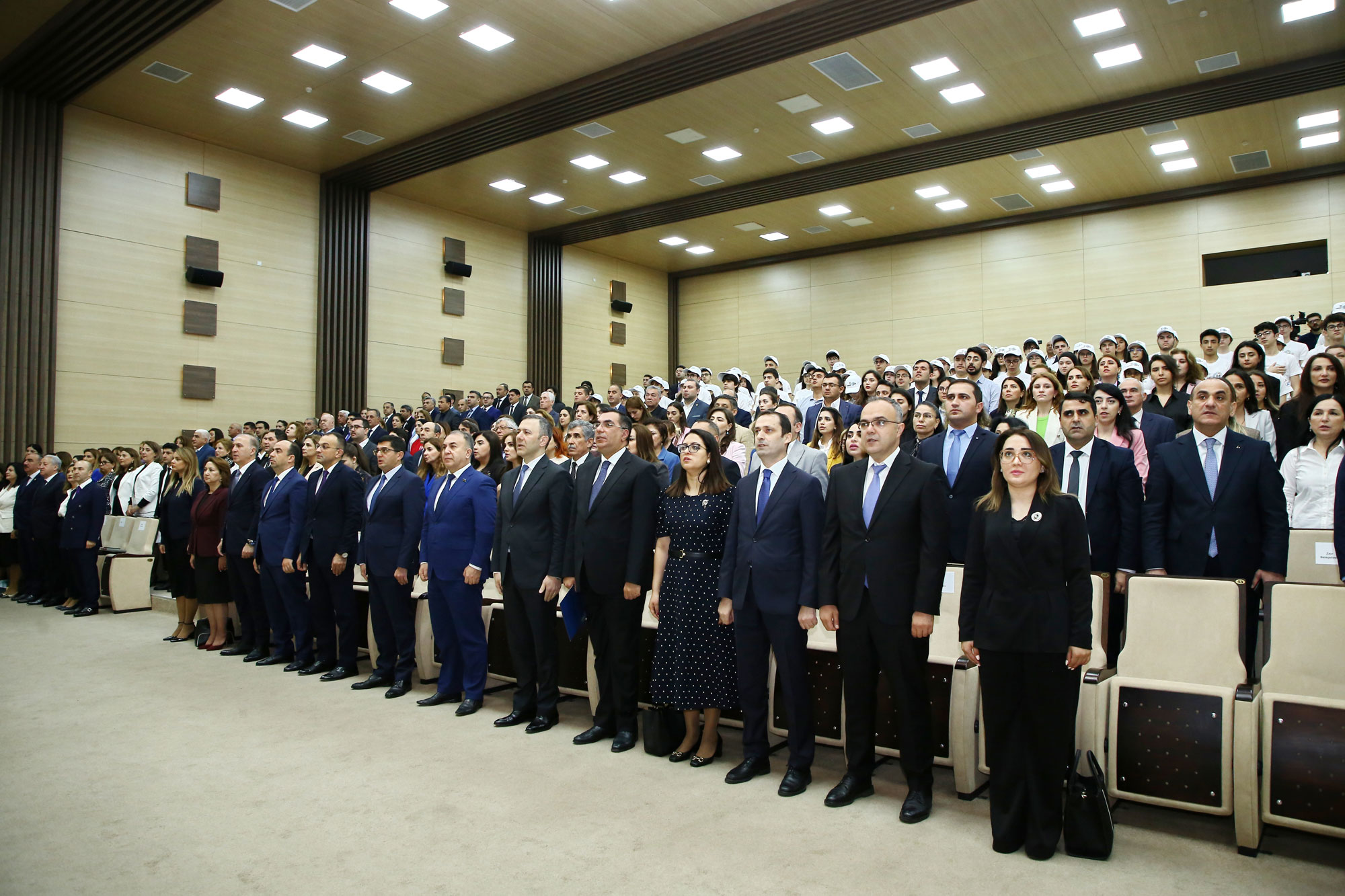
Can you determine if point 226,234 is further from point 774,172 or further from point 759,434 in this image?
point 759,434

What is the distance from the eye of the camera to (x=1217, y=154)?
485 inches

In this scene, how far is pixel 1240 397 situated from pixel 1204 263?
34.7 feet

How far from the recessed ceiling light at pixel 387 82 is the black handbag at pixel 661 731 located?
888 centimetres

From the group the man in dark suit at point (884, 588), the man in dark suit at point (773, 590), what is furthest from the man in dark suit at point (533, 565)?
the man in dark suit at point (884, 588)

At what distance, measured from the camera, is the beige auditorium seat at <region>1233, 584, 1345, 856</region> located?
2.88m

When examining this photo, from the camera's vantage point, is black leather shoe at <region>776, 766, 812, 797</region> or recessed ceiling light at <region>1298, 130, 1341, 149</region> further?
recessed ceiling light at <region>1298, 130, 1341, 149</region>

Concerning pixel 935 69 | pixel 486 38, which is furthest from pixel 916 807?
pixel 935 69

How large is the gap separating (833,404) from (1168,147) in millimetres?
7598

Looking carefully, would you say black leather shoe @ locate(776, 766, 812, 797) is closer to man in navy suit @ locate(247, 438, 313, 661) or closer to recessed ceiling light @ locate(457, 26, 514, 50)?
man in navy suit @ locate(247, 438, 313, 661)

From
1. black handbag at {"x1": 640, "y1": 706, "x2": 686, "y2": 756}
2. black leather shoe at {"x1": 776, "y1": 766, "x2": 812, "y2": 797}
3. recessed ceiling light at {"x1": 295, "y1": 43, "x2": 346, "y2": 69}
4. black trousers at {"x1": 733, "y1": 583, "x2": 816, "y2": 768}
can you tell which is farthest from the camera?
recessed ceiling light at {"x1": 295, "y1": 43, "x2": 346, "y2": 69}

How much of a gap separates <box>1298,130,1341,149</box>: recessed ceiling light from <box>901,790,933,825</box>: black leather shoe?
491 inches

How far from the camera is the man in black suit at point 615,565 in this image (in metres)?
4.26

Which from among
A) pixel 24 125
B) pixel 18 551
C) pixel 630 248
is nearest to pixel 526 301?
pixel 630 248

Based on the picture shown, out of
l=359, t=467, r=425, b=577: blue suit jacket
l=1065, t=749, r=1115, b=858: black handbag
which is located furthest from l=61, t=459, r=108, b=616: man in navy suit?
l=1065, t=749, r=1115, b=858: black handbag
